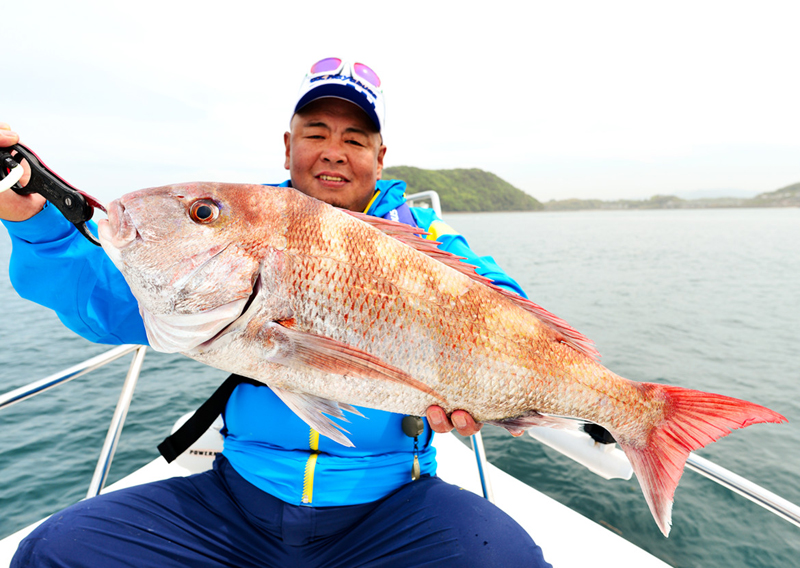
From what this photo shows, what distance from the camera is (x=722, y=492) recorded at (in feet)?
19.6

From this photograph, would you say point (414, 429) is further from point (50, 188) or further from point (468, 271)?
point (50, 188)

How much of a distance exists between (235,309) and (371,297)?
47 centimetres

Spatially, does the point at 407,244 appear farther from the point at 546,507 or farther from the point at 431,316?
the point at 546,507

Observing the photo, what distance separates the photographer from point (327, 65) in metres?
2.67

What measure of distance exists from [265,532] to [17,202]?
68.1 inches

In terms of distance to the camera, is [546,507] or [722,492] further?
[722,492]

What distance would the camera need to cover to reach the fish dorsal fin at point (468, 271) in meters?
1.73

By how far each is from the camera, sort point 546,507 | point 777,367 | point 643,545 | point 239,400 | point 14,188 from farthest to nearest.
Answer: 1. point 777,367
2. point 643,545
3. point 546,507
4. point 239,400
5. point 14,188

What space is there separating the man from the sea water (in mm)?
1775

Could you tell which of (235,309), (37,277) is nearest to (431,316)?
(235,309)

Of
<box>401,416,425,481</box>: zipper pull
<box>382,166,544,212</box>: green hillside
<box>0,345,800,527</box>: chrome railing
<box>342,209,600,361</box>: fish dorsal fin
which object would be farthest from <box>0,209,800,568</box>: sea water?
<box>382,166,544,212</box>: green hillside

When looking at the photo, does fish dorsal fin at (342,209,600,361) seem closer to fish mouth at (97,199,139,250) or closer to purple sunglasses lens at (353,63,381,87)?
fish mouth at (97,199,139,250)

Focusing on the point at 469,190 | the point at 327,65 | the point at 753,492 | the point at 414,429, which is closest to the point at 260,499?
the point at 414,429

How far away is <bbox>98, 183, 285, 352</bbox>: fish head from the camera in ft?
4.58
